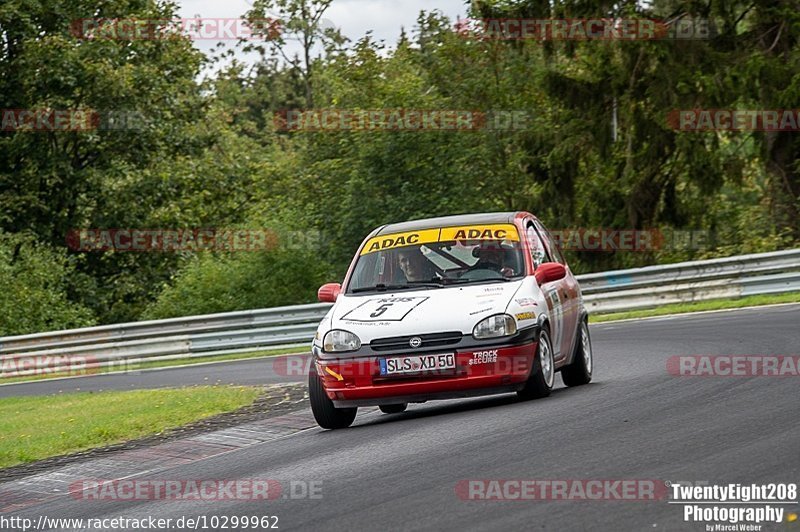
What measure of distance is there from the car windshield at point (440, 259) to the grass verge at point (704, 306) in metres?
9.68

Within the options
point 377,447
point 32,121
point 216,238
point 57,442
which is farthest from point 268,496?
point 32,121

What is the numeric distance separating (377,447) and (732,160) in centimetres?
2219

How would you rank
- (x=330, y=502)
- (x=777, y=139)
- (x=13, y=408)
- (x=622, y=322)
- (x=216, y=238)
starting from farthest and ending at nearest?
(x=216, y=238)
(x=777, y=139)
(x=622, y=322)
(x=13, y=408)
(x=330, y=502)

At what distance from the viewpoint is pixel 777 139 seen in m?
28.0

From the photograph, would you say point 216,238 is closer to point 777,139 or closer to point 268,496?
point 777,139

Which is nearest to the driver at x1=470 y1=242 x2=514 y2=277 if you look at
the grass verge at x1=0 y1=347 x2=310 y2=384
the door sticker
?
the door sticker

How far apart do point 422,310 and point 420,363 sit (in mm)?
460

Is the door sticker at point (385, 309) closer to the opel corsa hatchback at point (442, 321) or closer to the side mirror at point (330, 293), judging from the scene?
the opel corsa hatchback at point (442, 321)

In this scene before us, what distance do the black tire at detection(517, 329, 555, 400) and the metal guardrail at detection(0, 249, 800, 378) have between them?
11.1 meters

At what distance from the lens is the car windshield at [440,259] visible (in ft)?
36.9

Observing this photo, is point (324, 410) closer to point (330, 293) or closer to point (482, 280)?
point (330, 293)

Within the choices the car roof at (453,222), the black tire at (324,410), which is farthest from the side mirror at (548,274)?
the black tire at (324,410)

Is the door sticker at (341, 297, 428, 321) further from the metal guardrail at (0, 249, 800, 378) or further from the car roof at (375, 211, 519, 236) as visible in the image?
the metal guardrail at (0, 249, 800, 378)

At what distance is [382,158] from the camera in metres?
32.6
